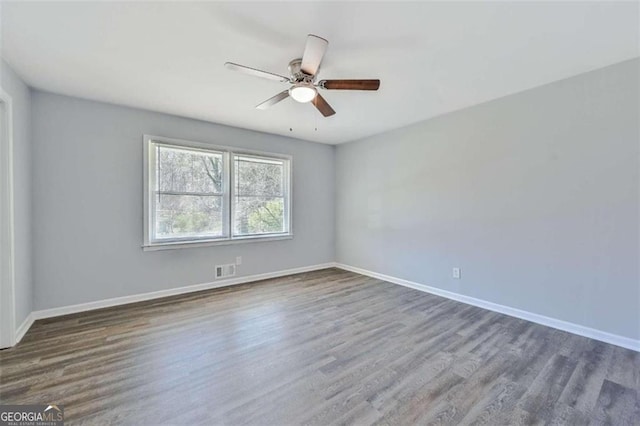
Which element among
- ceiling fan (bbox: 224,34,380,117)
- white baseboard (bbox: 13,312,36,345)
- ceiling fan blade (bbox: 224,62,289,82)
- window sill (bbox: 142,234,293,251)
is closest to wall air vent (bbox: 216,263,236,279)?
window sill (bbox: 142,234,293,251)

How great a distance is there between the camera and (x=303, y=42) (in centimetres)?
212

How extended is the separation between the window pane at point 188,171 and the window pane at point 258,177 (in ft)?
1.04

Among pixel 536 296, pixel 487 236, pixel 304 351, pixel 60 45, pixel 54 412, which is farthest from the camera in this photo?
pixel 487 236

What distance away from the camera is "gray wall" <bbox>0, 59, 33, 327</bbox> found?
8.13ft

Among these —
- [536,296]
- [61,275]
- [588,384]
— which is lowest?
[588,384]

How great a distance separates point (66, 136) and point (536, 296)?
17.9 ft

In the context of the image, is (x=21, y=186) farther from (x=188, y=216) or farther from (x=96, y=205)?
(x=188, y=216)

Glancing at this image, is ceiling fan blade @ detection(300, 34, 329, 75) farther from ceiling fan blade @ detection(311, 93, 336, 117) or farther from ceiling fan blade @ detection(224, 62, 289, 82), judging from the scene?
ceiling fan blade @ detection(311, 93, 336, 117)

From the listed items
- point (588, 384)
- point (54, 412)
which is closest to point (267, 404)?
point (54, 412)

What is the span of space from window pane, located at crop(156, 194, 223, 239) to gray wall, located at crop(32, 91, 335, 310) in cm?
23

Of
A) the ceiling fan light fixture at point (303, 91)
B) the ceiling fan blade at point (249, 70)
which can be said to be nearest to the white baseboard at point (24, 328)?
the ceiling fan blade at point (249, 70)

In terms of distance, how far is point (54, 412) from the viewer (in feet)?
5.40

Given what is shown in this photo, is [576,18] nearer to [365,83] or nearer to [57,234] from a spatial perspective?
[365,83]

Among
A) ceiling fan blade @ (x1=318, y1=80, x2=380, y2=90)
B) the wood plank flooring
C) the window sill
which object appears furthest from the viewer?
the window sill
